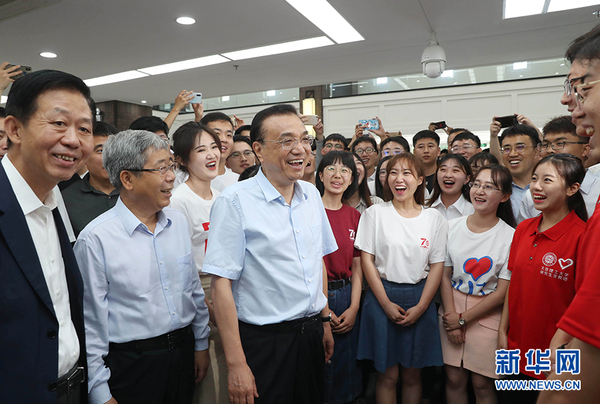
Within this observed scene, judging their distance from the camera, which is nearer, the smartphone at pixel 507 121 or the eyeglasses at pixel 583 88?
the eyeglasses at pixel 583 88

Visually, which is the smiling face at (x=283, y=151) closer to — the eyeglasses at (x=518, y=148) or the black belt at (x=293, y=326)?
the black belt at (x=293, y=326)

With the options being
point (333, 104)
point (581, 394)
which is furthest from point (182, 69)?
point (581, 394)

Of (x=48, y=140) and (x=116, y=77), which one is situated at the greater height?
(x=116, y=77)

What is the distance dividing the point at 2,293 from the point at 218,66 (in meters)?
5.90

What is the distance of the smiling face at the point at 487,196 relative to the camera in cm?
233

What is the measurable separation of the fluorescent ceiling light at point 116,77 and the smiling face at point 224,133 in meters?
4.43

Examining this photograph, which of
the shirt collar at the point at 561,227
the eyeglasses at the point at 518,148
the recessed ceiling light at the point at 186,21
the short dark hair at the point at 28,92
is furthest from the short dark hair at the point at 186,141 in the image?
the recessed ceiling light at the point at 186,21

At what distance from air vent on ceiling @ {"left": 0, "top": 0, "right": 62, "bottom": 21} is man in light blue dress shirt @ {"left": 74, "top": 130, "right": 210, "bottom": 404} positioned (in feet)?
10.6

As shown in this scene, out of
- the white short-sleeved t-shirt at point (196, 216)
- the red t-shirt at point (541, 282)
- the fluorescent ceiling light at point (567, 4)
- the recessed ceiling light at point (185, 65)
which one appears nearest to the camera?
the red t-shirt at point (541, 282)

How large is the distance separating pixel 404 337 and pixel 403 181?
3.09 feet

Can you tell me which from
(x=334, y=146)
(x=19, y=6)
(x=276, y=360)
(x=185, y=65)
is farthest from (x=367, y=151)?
(x=185, y=65)

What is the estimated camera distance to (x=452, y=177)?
2746 millimetres

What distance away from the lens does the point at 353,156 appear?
2697 millimetres

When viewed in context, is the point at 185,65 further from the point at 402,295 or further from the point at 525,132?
the point at 402,295
